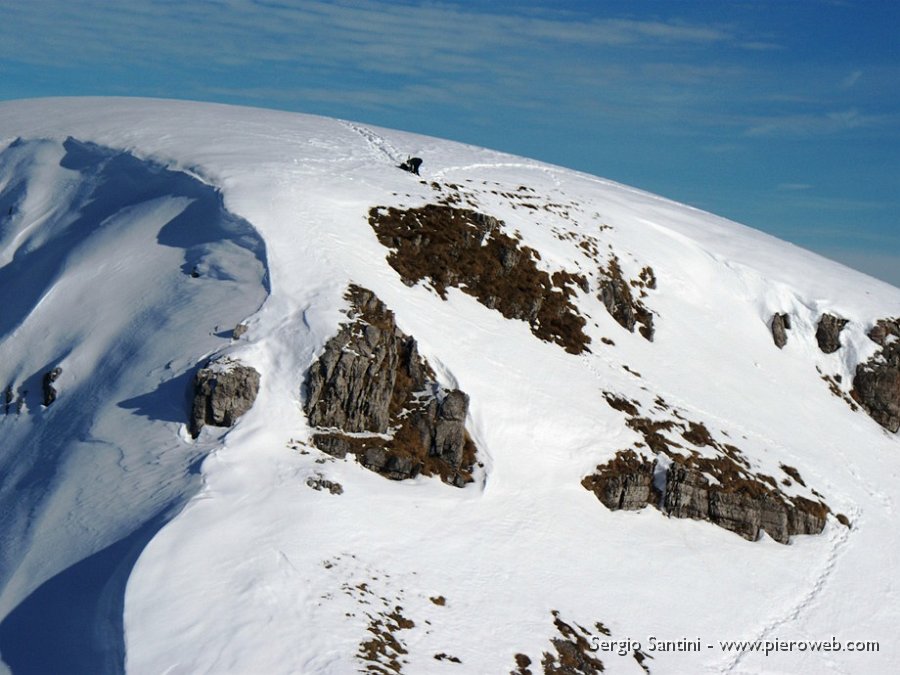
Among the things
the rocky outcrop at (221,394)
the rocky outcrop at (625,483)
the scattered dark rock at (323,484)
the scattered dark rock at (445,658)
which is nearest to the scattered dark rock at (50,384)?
the rocky outcrop at (221,394)

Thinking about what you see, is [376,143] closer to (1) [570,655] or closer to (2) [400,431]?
(2) [400,431]

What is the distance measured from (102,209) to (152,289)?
8.41 meters

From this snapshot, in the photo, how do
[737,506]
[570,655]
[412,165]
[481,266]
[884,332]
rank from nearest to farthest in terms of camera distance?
[570,655]
[737,506]
[481,266]
[412,165]
[884,332]

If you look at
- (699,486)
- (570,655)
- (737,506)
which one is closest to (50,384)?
(570,655)

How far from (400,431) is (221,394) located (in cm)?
532

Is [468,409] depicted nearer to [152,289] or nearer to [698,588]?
[698,588]

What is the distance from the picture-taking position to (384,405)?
2806 centimetres

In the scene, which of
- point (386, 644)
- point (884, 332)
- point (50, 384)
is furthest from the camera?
point (884, 332)

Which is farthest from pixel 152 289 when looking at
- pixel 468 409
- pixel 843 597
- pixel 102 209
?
pixel 843 597

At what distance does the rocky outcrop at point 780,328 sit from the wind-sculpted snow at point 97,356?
2417 centimetres

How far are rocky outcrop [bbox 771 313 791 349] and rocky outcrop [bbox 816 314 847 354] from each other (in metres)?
1.45

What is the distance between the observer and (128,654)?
18.2 m

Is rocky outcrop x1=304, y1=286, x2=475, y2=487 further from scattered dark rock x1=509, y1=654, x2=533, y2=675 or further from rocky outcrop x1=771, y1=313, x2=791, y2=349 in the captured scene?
rocky outcrop x1=771, y1=313, x2=791, y2=349

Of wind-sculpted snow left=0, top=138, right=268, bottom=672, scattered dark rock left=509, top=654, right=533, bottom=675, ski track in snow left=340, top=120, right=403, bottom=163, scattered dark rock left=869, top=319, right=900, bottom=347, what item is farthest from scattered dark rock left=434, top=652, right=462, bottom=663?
scattered dark rock left=869, top=319, right=900, bottom=347
